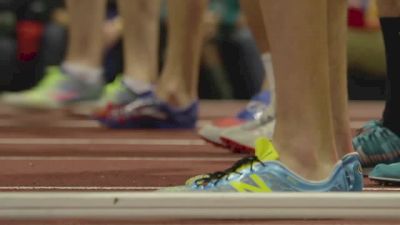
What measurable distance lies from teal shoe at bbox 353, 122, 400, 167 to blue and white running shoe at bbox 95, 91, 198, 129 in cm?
101

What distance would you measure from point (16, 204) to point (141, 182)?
753 millimetres

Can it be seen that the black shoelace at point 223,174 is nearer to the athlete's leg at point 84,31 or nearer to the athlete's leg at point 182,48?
the athlete's leg at point 182,48

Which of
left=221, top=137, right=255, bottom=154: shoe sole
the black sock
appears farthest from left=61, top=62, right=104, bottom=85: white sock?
the black sock

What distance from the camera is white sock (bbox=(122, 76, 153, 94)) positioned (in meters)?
3.21

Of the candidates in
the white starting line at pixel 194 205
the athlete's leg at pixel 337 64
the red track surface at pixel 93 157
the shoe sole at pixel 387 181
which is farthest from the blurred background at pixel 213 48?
the white starting line at pixel 194 205

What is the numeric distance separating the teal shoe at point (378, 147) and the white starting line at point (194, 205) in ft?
2.79

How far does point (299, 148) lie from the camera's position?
1.58 metres

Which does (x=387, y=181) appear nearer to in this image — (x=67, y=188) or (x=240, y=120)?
(x=67, y=188)

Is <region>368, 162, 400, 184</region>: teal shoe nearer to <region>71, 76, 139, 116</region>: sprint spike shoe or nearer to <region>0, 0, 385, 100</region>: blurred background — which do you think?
<region>71, 76, 139, 116</region>: sprint spike shoe

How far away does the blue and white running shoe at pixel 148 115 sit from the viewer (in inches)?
124

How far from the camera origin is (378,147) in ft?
7.06

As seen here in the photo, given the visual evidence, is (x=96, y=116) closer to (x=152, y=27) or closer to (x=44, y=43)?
(x=152, y=27)

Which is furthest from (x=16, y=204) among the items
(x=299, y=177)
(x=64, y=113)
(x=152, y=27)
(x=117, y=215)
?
(x=64, y=113)

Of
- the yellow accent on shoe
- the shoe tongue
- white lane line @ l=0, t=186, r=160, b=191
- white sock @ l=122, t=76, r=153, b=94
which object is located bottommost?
white sock @ l=122, t=76, r=153, b=94
